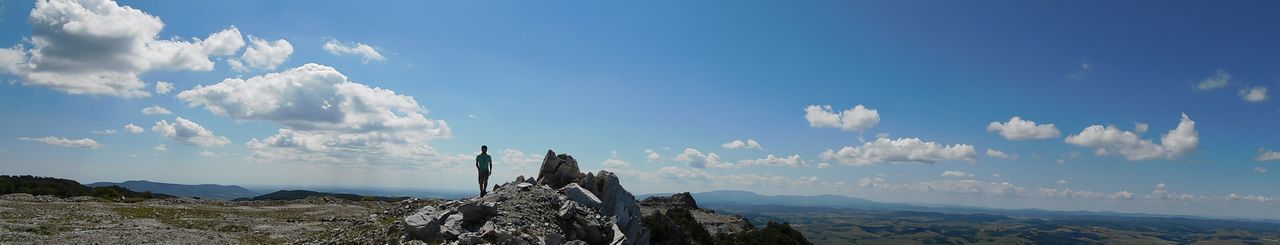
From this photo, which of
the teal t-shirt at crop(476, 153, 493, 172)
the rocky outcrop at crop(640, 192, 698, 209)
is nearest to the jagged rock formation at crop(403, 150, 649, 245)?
the teal t-shirt at crop(476, 153, 493, 172)

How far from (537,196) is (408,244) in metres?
8.54

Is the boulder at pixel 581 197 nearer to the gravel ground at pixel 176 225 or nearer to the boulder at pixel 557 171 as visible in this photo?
the boulder at pixel 557 171

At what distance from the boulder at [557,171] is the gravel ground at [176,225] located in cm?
773

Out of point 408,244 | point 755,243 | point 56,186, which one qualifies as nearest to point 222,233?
point 408,244

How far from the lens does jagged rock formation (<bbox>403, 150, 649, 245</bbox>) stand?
75.9 feet

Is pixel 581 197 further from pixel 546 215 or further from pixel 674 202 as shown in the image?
pixel 674 202

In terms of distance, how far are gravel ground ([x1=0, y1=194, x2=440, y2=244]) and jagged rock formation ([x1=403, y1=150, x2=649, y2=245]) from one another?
72.9 inches

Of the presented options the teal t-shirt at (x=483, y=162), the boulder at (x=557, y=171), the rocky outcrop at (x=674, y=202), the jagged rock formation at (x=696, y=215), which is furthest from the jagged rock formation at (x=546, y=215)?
the rocky outcrop at (x=674, y=202)

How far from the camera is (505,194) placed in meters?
29.2

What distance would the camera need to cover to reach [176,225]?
2820cm

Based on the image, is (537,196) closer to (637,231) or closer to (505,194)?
(505,194)

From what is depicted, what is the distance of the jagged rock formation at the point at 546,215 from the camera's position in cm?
2312

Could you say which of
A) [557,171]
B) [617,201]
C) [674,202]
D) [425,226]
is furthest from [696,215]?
[425,226]

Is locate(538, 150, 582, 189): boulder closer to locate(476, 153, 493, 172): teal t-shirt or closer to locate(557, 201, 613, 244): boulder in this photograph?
locate(476, 153, 493, 172): teal t-shirt
